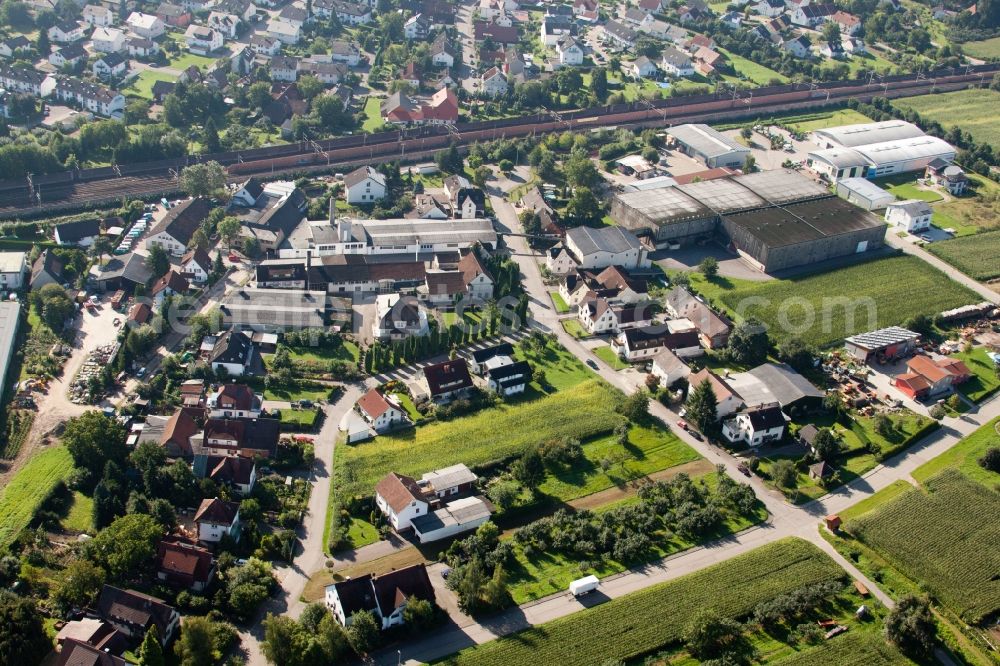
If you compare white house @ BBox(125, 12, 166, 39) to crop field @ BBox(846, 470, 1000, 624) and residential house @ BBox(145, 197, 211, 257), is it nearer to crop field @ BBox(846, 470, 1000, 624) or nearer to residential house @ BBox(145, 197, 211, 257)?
residential house @ BBox(145, 197, 211, 257)

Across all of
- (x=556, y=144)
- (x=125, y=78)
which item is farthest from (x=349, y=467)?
(x=125, y=78)

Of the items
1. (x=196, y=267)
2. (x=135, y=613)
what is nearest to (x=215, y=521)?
(x=135, y=613)

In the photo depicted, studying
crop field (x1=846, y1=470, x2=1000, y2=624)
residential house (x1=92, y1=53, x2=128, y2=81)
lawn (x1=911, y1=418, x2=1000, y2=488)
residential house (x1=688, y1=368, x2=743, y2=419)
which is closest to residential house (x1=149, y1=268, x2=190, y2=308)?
residential house (x1=688, y1=368, x2=743, y2=419)

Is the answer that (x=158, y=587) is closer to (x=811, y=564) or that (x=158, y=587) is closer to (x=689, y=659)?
(x=689, y=659)

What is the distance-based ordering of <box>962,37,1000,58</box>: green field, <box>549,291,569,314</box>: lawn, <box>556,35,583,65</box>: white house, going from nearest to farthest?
<box>549,291,569,314</box>: lawn, <box>556,35,583,65</box>: white house, <box>962,37,1000,58</box>: green field

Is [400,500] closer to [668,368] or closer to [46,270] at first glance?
[668,368]

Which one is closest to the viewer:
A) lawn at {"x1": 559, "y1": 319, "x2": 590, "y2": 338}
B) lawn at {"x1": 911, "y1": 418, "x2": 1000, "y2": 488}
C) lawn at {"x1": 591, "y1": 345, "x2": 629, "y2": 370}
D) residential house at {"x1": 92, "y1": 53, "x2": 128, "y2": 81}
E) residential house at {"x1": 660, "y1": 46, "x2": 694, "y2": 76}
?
lawn at {"x1": 911, "y1": 418, "x2": 1000, "y2": 488}
